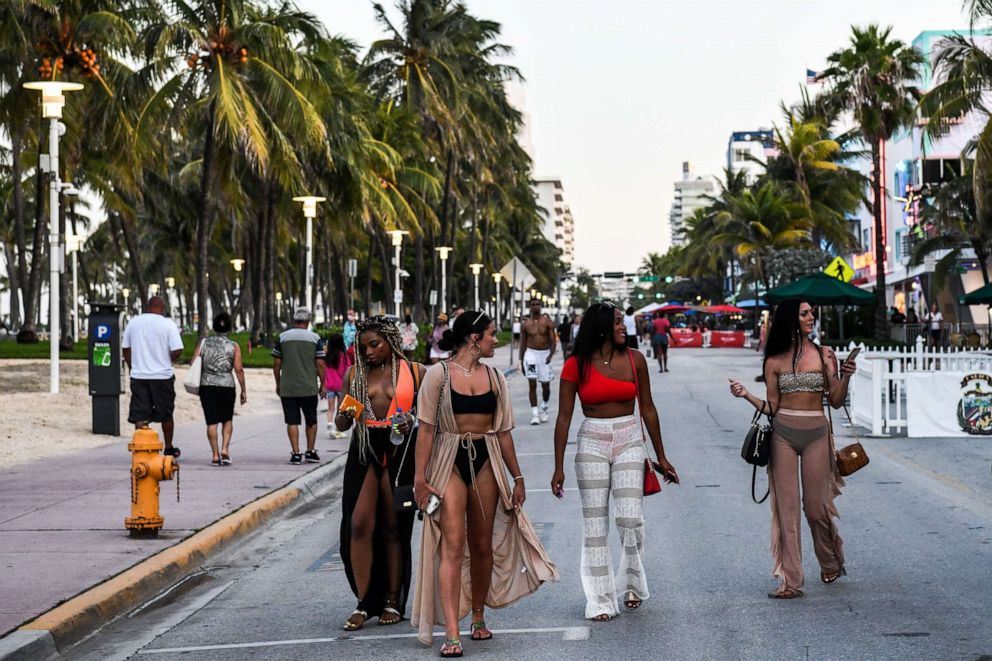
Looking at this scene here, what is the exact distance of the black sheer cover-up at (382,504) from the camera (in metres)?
7.34

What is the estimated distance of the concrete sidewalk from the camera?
837 centimetres

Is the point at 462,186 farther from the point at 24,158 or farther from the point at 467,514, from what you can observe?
the point at 467,514

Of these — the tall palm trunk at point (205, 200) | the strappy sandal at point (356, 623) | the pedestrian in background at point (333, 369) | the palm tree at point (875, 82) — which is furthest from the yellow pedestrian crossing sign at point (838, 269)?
the strappy sandal at point (356, 623)

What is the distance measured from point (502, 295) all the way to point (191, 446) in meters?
130

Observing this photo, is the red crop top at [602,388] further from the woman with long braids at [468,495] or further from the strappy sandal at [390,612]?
the strappy sandal at [390,612]

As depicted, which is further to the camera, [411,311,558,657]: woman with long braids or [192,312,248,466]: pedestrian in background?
[192,312,248,466]: pedestrian in background

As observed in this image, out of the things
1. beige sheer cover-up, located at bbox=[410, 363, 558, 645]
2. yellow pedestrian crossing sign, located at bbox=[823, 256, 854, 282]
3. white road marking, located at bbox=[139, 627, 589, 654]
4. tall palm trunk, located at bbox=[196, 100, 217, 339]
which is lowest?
white road marking, located at bbox=[139, 627, 589, 654]

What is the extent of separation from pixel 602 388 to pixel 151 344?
356 inches

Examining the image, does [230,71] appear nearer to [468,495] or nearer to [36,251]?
[36,251]

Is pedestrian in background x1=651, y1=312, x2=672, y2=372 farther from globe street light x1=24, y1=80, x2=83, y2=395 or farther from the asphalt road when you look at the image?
the asphalt road

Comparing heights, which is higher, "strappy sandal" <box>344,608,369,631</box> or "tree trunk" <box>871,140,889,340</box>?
"tree trunk" <box>871,140,889,340</box>

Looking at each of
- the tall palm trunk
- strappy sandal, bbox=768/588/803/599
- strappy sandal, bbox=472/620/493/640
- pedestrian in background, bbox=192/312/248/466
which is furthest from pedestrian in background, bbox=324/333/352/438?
the tall palm trunk

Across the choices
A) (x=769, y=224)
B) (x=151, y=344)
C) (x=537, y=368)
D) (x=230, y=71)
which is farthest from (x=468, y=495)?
(x=769, y=224)

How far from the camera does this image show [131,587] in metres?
8.30
